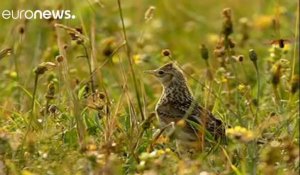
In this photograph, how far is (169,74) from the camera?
7.52 m

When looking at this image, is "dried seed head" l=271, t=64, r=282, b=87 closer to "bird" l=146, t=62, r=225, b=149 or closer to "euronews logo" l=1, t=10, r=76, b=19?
"bird" l=146, t=62, r=225, b=149

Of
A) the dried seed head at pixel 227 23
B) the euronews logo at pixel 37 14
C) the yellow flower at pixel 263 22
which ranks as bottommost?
the dried seed head at pixel 227 23

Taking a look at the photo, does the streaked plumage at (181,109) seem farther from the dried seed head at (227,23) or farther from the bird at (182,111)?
the dried seed head at (227,23)

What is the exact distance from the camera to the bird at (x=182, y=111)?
256 inches

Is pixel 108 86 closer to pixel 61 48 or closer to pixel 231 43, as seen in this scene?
pixel 231 43

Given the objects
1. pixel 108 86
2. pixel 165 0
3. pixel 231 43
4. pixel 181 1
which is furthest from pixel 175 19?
pixel 231 43

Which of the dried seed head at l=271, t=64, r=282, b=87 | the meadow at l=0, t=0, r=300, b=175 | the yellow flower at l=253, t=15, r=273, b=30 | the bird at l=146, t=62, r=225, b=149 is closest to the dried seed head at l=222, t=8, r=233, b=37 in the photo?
the meadow at l=0, t=0, r=300, b=175

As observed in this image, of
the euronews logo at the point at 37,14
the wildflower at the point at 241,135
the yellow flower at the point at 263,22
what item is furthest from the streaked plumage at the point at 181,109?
the yellow flower at the point at 263,22

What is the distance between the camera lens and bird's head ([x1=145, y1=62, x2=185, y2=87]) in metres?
7.45

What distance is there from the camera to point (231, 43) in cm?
767

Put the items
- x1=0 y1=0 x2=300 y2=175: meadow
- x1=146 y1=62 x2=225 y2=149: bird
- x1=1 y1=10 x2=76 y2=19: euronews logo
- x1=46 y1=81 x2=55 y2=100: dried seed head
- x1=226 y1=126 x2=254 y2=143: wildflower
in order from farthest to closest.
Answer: x1=1 y1=10 x2=76 y2=19: euronews logo, x1=46 y1=81 x2=55 y2=100: dried seed head, x1=146 y1=62 x2=225 y2=149: bird, x1=0 y1=0 x2=300 y2=175: meadow, x1=226 y1=126 x2=254 y2=143: wildflower

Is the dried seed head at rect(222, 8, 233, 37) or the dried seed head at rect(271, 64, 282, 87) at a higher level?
the dried seed head at rect(222, 8, 233, 37)

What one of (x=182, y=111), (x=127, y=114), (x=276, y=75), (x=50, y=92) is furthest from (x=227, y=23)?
(x=50, y=92)

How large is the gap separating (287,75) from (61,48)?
1826mm
